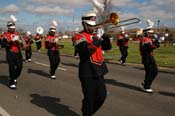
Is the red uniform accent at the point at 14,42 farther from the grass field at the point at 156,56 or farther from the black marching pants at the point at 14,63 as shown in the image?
the grass field at the point at 156,56

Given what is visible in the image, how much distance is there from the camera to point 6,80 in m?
14.5

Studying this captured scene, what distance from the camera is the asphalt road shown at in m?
8.99

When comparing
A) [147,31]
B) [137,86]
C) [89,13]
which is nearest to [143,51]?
[147,31]

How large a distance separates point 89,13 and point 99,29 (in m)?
0.37

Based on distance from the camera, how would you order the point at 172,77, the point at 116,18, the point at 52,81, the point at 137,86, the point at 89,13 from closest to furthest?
the point at 116,18, the point at 89,13, the point at 137,86, the point at 52,81, the point at 172,77

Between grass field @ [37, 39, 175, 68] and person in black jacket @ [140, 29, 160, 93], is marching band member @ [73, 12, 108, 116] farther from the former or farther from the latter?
grass field @ [37, 39, 175, 68]

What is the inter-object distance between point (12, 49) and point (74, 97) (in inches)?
110

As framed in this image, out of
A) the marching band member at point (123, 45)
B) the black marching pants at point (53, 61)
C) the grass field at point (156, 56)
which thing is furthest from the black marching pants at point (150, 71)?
the marching band member at point (123, 45)

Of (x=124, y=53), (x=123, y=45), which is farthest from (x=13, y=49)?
(x=123, y=45)

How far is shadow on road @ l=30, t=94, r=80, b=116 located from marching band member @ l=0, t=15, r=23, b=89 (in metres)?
1.58

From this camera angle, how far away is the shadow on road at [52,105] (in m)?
8.87

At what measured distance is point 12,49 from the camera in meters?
12.3

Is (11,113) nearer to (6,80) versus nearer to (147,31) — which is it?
(147,31)

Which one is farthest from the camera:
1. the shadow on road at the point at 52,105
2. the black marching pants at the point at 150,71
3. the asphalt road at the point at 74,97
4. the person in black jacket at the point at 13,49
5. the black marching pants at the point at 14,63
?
the black marching pants at the point at 14,63
